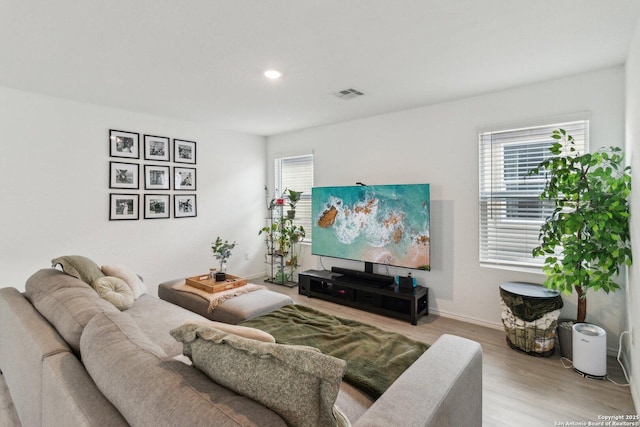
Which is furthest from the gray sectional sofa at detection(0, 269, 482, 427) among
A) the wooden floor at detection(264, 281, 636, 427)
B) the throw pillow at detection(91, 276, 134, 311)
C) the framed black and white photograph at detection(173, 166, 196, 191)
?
the framed black and white photograph at detection(173, 166, 196, 191)

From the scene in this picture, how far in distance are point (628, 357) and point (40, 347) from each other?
3715 millimetres

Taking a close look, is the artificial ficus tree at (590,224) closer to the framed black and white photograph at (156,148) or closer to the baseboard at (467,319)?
the baseboard at (467,319)

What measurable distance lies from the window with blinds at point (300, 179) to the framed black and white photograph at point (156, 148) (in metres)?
1.83

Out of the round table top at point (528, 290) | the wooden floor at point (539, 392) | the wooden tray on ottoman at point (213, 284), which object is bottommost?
the wooden floor at point (539, 392)

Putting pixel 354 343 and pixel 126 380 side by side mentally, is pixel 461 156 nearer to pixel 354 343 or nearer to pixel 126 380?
pixel 354 343

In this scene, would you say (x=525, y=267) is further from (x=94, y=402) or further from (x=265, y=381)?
(x=94, y=402)

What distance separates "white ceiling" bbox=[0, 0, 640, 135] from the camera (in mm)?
1913

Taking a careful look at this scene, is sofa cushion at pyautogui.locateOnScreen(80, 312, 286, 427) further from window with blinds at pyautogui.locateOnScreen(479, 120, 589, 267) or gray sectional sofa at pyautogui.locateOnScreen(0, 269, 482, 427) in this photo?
window with blinds at pyautogui.locateOnScreen(479, 120, 589, 267)

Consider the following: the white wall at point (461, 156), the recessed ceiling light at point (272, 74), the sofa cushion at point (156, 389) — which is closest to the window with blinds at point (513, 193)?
the white wall at point (461, 156)

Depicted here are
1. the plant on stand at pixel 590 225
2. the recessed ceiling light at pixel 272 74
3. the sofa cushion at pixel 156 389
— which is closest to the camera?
the sofa cushion at pixel 156 389

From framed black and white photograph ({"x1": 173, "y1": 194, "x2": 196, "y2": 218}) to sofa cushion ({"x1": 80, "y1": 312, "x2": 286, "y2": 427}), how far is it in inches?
137

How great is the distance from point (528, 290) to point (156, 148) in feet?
14.9

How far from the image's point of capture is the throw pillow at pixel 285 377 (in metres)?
0.89

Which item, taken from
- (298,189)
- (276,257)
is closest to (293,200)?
(298,189)
